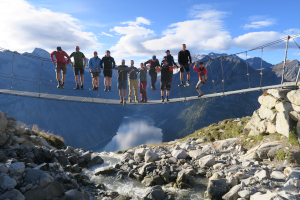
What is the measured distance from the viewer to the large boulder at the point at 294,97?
9.73 m

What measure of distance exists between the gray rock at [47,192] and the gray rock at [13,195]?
28cm

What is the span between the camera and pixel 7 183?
6602 millimetres

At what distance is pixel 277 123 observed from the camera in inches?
418

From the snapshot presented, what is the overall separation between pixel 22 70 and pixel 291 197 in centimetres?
21756

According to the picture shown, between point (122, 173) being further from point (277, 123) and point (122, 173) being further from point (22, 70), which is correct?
point (22, 70)

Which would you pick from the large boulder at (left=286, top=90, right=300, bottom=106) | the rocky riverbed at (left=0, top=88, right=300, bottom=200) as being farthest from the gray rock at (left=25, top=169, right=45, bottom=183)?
the large boulder at (left=286, top=90, right=300, bottom=106)

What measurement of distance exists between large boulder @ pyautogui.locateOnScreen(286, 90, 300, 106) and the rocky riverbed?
1.39 ft

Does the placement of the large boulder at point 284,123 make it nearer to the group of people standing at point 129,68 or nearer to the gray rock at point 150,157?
the group of people standing at point 129,68

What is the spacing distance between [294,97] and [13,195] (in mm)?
12731

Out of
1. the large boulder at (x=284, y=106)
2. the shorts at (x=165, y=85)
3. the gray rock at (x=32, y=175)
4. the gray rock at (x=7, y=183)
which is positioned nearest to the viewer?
the gray rock at (x=7, y=183)

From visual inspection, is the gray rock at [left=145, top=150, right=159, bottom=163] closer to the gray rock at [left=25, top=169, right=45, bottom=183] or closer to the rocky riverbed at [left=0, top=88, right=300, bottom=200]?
the rocky riverbed at [left=0, top=88, right=300, bottom=200]

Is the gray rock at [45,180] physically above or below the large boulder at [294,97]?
below

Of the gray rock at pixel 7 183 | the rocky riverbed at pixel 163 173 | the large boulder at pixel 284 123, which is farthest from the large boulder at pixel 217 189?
the gray rock at pixel 7 183

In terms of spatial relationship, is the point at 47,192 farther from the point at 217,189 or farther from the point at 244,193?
the point at 244,193
